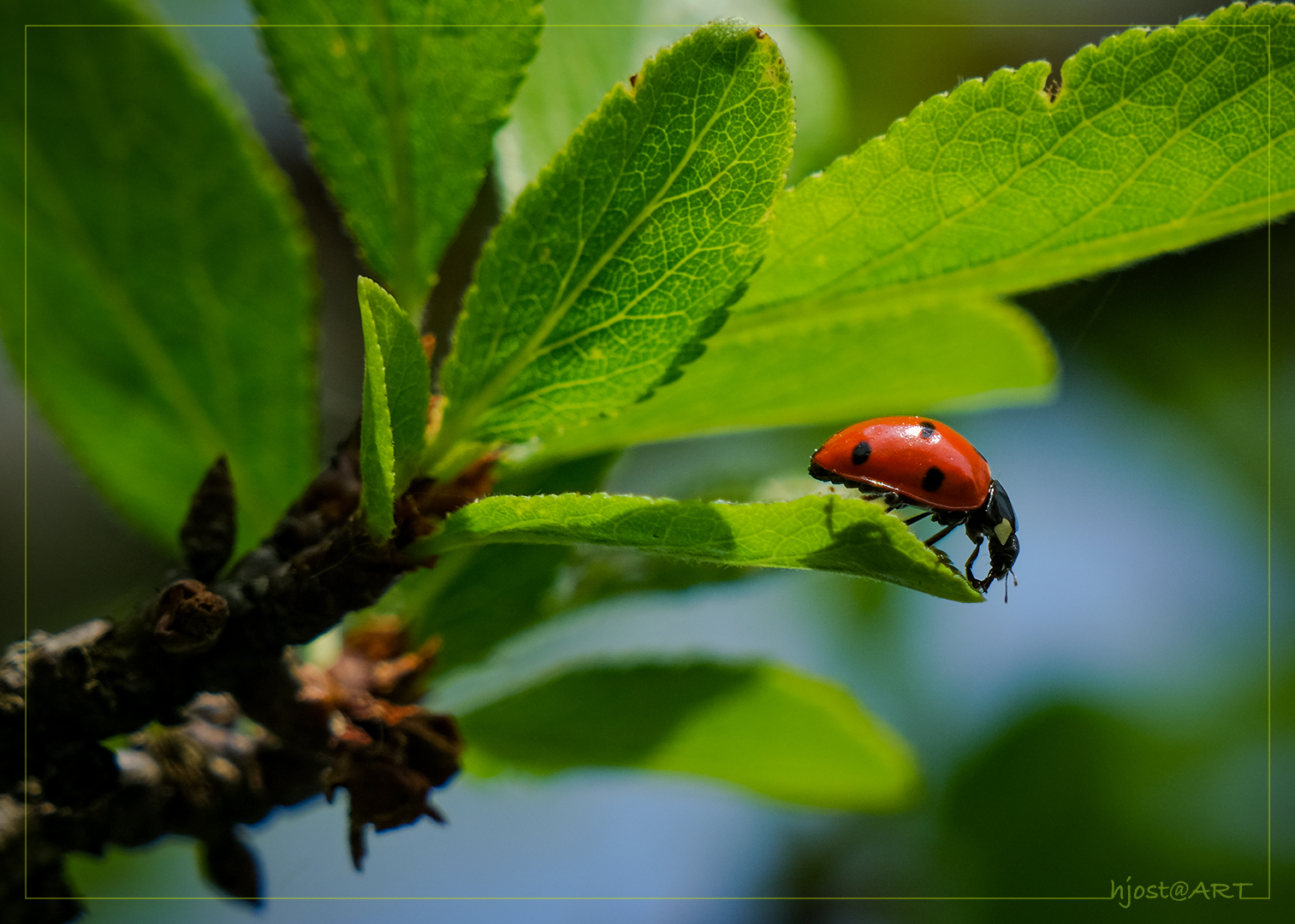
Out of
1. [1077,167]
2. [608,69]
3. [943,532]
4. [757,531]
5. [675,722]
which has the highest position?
[608,69]

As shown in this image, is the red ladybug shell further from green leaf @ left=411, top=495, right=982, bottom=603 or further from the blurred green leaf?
green leaf @ left=411, top=495, right=982, bottom=603

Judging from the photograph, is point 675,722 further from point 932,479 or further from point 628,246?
point 628,246

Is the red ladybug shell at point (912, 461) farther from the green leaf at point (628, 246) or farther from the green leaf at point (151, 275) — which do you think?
the green leaf at point (151, 275)

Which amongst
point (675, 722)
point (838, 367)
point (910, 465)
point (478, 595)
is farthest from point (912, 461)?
point (478, 595)

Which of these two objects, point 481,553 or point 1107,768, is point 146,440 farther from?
point 1107,768

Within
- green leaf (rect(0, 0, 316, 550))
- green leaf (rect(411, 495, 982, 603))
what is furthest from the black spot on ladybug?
green leaf (rect(0, 0, 316, 550))

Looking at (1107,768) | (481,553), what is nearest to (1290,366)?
(1107,768)
